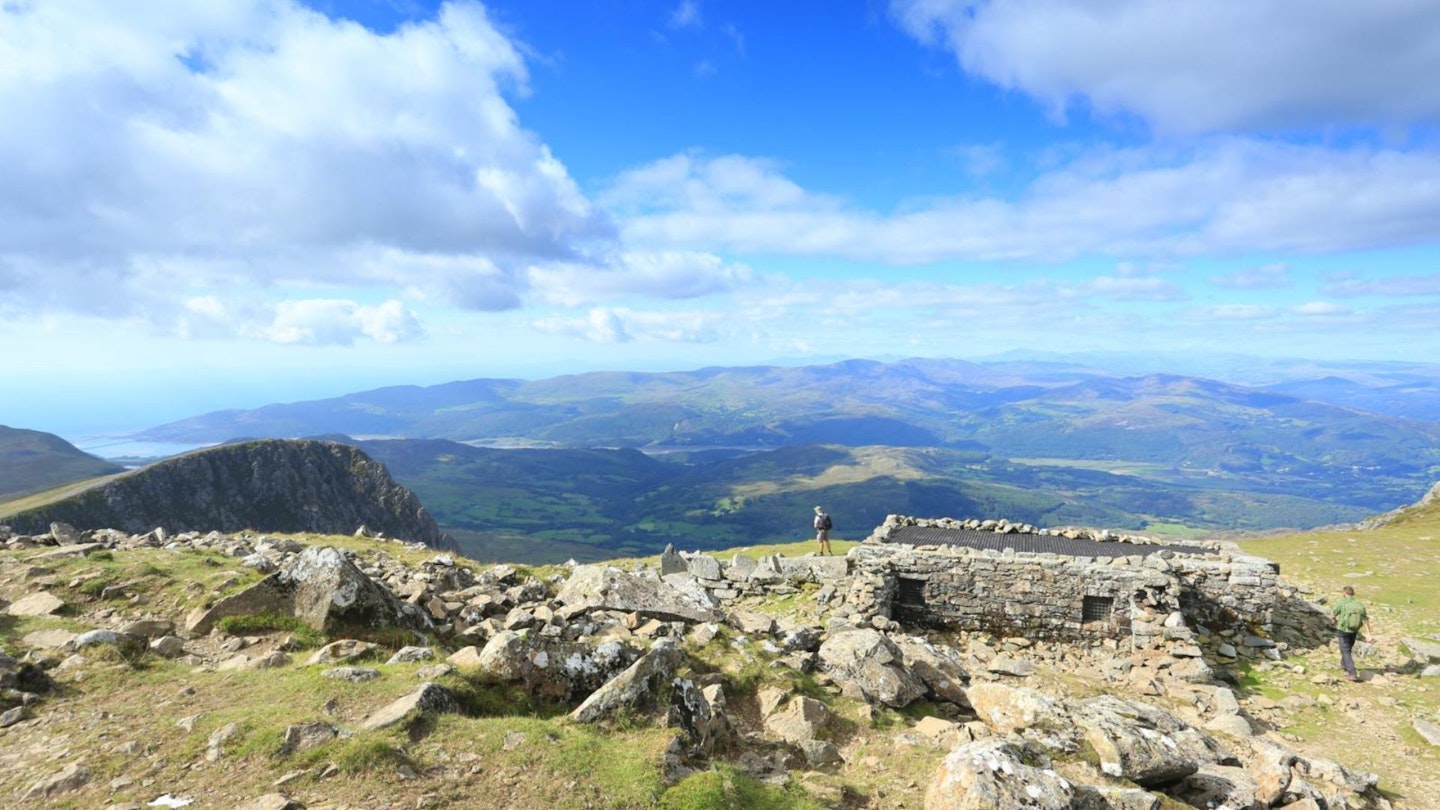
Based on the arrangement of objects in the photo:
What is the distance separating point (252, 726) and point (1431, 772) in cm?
2084

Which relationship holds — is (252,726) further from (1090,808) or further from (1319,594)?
(1319,594)

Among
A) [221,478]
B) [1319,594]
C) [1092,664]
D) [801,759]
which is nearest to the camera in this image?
[801,759]

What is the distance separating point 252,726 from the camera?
7945 mm

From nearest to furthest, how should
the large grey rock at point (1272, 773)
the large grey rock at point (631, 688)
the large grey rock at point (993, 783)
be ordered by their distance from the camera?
1. the large grey rock at point (993, 783)
2. the large grey rock at point (631, 688)
3. the large grey rock at point (1272, 773)

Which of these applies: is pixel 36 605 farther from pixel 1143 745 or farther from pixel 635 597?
pixel 1143 745

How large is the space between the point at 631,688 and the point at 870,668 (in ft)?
17.6

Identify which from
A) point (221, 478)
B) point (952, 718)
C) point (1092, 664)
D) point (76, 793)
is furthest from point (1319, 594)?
point (221, 478)

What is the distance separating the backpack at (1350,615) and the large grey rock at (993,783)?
1516cm

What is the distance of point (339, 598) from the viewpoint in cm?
1182

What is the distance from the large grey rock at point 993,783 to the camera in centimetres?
757

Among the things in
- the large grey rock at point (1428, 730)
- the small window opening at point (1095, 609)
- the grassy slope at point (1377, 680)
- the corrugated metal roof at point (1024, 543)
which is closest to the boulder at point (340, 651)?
the corrugated metal roof at point (1024, 543)

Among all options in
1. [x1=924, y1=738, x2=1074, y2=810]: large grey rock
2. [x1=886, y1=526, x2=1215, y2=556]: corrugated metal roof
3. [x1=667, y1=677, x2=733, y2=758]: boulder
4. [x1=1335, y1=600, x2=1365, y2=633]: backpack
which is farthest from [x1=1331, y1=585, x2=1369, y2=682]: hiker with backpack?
[x1=667, y1=677, x2=733, y2=758]: boulder

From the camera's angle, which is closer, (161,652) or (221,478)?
(161,652)

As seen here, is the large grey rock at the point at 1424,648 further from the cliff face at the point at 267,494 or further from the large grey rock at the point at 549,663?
the cliff face at the point at 267,494
